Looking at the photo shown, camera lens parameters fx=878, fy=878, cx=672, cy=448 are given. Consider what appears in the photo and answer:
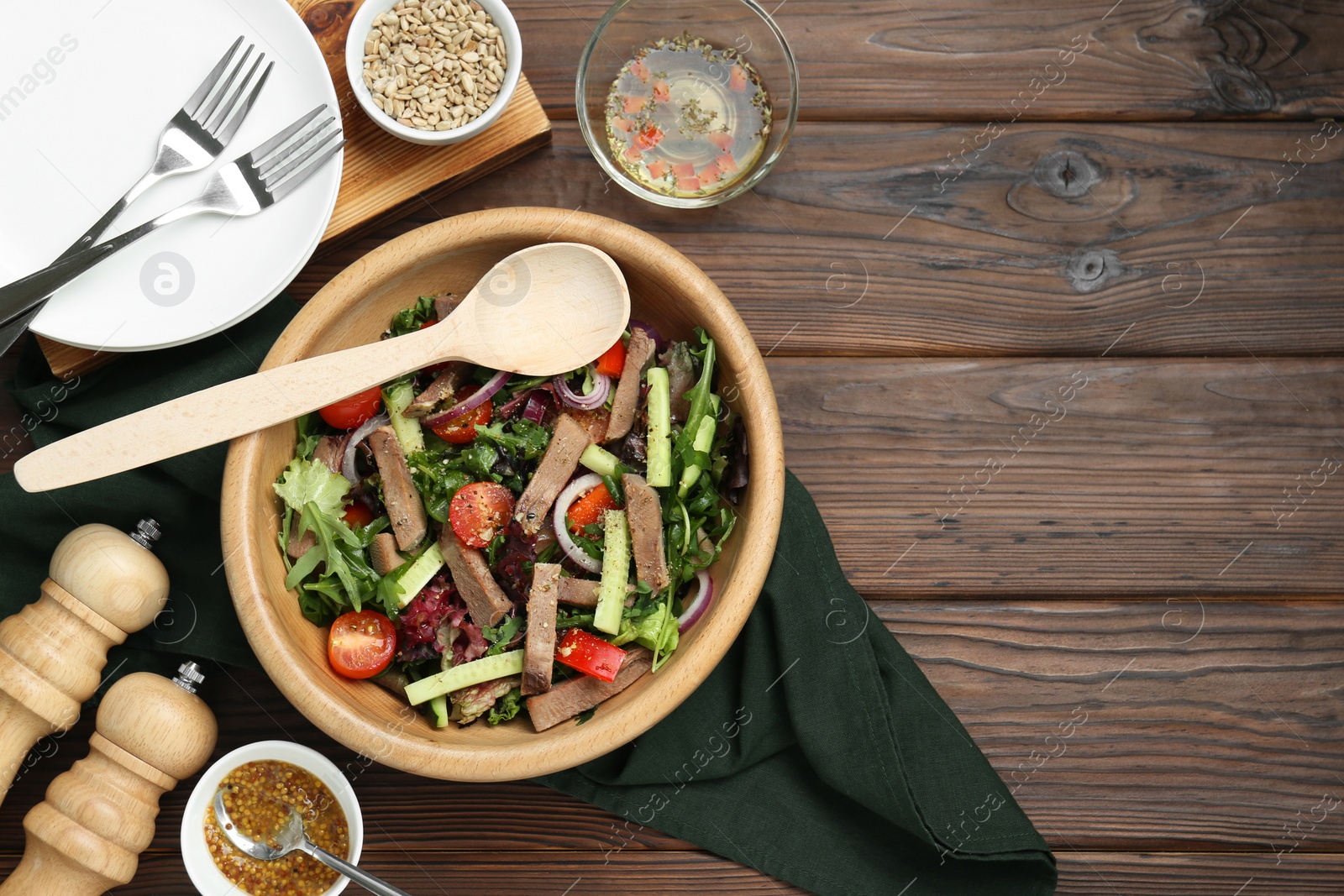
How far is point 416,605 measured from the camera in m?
2.25

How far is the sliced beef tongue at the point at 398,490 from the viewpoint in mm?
2221

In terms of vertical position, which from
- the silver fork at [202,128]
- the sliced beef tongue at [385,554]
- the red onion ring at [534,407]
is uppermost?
the silver fork at [202,128]

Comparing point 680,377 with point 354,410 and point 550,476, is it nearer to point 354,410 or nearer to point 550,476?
point 550,476

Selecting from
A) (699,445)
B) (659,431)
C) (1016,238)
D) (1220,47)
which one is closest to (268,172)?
(659,431)

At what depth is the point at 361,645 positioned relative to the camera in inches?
87.2

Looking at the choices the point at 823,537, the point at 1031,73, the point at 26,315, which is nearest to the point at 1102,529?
the point at 823,537

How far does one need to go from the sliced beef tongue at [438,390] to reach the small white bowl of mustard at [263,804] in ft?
3.11

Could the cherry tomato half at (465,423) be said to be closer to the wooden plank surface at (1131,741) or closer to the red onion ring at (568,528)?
the red onion ring at (568,528)

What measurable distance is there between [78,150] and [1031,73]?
9.24ft

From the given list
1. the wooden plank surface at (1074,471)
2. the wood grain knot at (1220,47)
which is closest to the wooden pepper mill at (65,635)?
the wooden plank surface at (1074,471)

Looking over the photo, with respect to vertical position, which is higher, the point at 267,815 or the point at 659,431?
the point at 659,431

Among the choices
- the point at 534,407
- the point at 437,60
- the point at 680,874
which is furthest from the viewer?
the point at 680,874

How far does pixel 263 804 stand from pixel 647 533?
1.31 metres

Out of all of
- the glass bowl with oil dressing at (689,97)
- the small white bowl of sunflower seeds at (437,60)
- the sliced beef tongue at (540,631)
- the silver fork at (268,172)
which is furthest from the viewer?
the glass bowl with oil dressing at (689,97)
